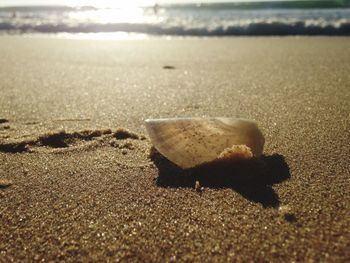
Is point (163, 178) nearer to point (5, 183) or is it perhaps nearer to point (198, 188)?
point (198, 188)

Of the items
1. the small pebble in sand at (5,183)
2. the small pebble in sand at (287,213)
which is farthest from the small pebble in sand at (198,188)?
the small pebble in sand at (5,183)

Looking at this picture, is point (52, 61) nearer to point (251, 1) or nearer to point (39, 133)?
point (39, 133)

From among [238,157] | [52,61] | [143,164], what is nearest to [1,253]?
[143,164]

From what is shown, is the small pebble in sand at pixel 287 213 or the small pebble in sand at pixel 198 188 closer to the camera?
the small pebble in sand at pixel 287 213

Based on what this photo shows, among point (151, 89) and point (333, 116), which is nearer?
point (333, 116)

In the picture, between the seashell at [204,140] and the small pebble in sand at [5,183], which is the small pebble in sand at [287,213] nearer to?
the seashell at [204,140]
